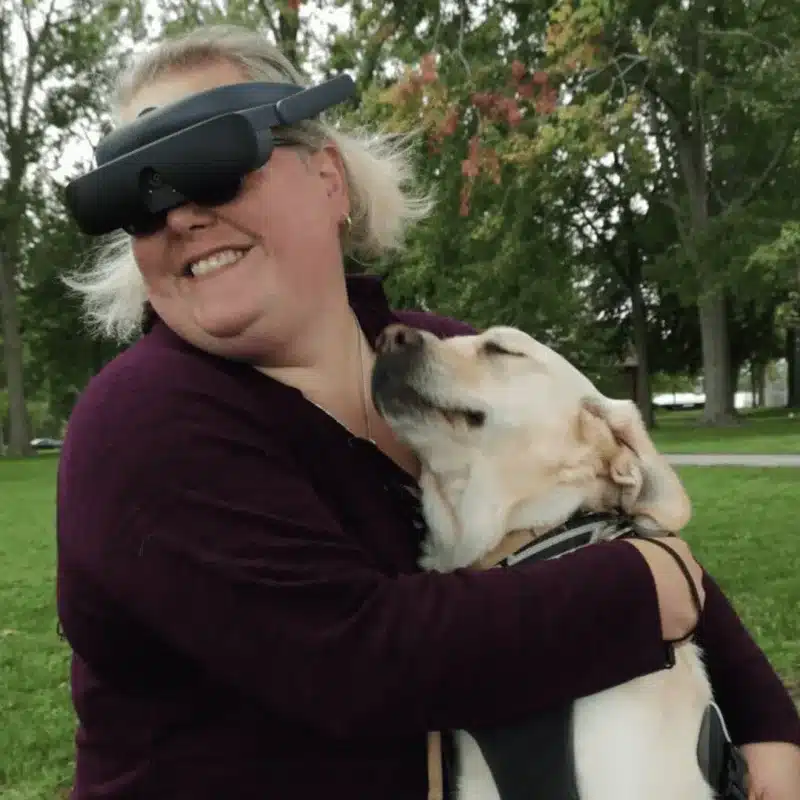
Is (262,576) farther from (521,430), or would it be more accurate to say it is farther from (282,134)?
(521,430)

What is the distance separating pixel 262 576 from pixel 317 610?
94 millimetres

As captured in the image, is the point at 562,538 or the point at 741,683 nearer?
the point at 562,538

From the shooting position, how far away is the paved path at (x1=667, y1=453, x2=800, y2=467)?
1618 centimetres

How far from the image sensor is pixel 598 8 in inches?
260

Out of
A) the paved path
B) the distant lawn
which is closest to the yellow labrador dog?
the paved path

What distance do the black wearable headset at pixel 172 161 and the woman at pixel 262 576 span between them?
52 millimetres

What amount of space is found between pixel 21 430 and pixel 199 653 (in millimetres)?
33527

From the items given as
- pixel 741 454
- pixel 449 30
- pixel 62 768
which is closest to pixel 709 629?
pixel 62 768

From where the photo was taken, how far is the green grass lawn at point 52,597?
4609mm

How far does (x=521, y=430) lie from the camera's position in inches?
101

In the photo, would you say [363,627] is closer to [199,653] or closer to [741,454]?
[199,653]

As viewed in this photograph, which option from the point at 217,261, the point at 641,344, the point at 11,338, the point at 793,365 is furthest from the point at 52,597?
the point at 793,365

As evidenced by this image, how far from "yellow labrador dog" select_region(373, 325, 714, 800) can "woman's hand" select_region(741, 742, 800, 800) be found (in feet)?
0.65

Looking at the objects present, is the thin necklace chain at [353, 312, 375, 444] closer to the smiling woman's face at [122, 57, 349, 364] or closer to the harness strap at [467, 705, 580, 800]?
the smiling woman's face at [122, 57, 349, 364]
